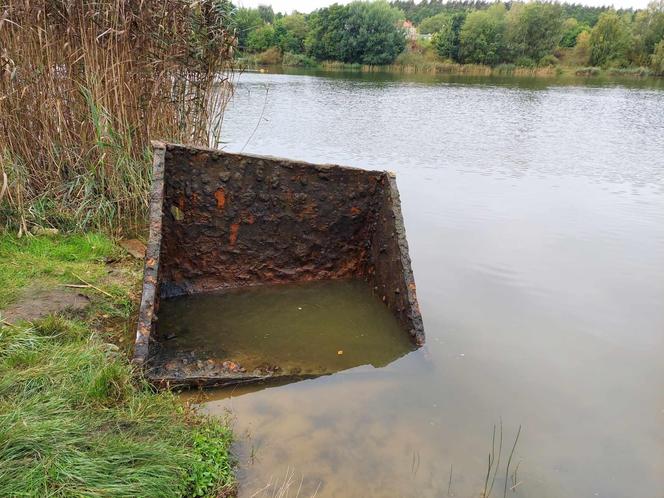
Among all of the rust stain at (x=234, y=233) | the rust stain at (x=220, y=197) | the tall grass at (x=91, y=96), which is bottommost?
the rust stain at (x=234, y=233)

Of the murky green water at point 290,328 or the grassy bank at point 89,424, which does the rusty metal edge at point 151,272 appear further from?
the murky green water at point 290,328

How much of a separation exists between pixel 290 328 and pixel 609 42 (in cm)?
6053

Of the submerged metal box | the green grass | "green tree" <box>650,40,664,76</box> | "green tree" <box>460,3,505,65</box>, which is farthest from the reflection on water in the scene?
"green tree" <box>460,3,505,65</box>

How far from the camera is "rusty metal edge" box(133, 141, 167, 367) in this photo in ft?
8.27

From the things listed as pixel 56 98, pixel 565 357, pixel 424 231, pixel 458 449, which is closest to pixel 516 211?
pixel 424 231

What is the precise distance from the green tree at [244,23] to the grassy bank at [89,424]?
335cm

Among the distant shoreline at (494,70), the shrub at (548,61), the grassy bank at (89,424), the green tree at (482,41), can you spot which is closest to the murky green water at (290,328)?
the grassy bank at (89,424)

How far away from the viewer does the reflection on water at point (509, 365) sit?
2295 millimetres

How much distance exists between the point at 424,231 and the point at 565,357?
242 centimetres

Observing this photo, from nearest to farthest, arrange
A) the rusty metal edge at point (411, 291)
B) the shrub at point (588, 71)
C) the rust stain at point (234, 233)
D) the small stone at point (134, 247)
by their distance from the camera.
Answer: the rusty metal edge at point (411, 291), the rust stain at point (234, 233), the small stone at point (134, 247), the shrub at point (588, 71)

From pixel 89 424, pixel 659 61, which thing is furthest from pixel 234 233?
pixel 659 61

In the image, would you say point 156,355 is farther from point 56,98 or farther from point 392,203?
point 56,98

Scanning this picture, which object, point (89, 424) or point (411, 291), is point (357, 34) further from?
point (89, 424)

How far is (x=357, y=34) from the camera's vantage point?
2191 inches
